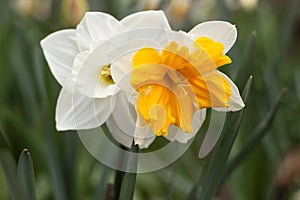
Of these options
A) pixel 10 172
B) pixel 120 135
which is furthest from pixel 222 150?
pixel 10 172

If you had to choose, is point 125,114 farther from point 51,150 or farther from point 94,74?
point 51,150

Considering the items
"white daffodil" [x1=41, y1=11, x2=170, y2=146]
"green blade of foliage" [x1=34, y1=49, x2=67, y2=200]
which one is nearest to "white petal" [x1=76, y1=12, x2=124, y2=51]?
"white daffodil" [x1=41, y1=11, x2=170, y2=146]

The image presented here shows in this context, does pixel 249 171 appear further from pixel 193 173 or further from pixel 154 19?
pixel 154 19

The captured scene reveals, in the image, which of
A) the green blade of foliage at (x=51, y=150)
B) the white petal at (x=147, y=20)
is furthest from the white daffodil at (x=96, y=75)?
the green blade of foliage at (x=51, y=150)

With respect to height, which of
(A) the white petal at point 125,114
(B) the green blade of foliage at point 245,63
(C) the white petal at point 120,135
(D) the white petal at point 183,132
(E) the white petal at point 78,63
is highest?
(E) the white petal at point 78,63

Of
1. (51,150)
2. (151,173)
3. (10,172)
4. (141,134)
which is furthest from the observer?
(151,173)

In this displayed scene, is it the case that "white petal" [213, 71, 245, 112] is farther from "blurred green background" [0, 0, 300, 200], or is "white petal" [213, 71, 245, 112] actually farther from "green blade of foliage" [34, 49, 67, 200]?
"green blade of foliage" [34, 49, 67, 200]

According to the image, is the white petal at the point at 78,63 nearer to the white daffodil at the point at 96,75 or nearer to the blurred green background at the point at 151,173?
the white daffodil at the point at 96,75
